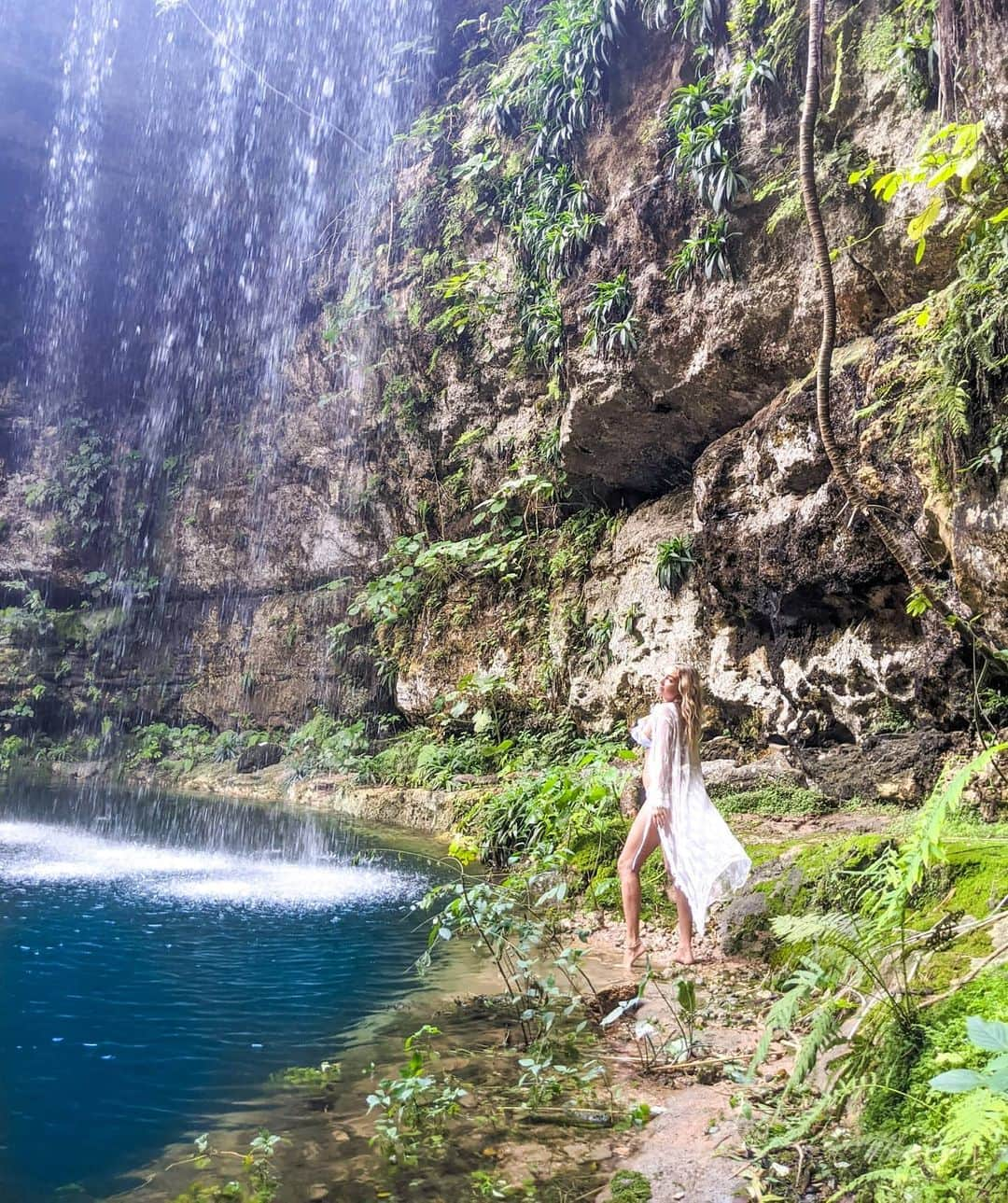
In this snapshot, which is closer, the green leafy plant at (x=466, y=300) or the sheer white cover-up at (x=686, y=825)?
the sheer white cover-up at (x=686, y=825)

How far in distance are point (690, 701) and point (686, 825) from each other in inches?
26.6

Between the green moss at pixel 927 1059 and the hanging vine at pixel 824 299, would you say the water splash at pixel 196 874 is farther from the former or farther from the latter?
the green moss at pixel 927 1059

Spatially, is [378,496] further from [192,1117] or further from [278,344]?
[192,1117]

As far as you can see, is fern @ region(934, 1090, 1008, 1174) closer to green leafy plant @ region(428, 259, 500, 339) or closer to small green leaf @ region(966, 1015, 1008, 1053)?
small green leaf @ region(966, 1015, 1008, 1053)

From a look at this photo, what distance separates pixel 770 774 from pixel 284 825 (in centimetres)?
701

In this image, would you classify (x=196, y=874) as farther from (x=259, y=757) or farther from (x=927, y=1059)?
(x=259, y=757)

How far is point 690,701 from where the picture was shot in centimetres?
459

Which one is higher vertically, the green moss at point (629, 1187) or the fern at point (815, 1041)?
the fern at point (815, 1041)

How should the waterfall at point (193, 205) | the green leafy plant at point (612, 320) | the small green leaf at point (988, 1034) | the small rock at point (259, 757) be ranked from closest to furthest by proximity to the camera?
1. the small green leaf at point (988, 1034)
2. the green leafy plant at point (612, 320)
3. the small rock at point (259, 757)
4. the waterfall at point (193, 205)

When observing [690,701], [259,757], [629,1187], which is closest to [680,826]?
[690,701]

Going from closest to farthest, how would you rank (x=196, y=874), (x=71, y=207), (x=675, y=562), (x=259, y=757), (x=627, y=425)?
(x=196, y=874)
(x=675, y=562)
(x=627, y=425)
(x=259, y=757)
(x=71, y=207)

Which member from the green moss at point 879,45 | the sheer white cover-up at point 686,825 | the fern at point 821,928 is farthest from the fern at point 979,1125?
the green moss at point 879,45

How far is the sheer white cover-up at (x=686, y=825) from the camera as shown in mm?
4238

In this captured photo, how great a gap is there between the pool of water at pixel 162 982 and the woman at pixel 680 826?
1.45 m
